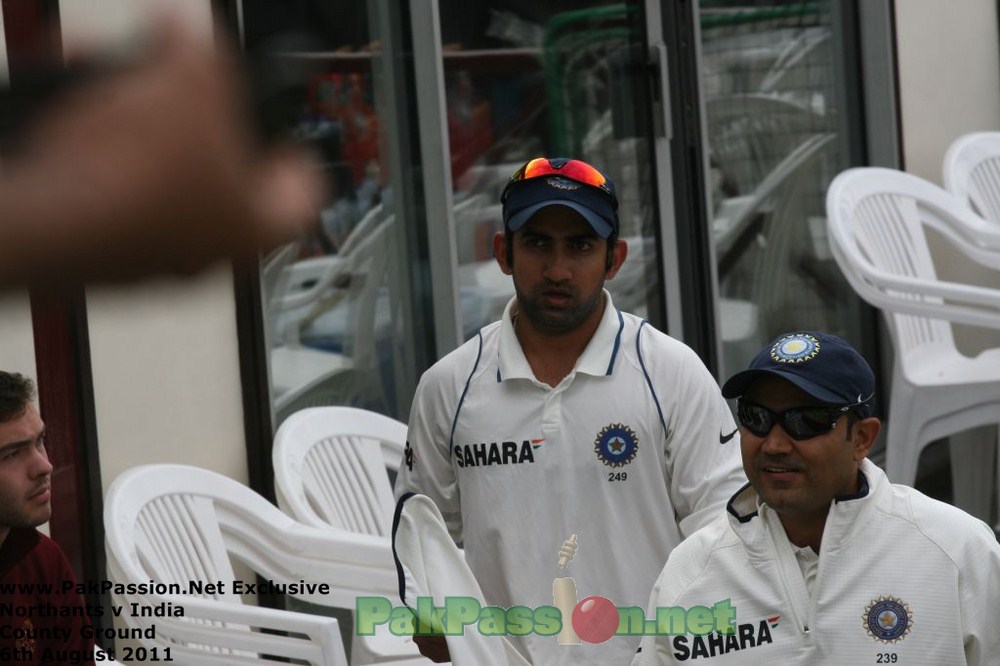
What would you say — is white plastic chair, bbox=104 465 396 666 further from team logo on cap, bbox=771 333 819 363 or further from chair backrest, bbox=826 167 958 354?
chair backrest, bbox=826 167 958 354

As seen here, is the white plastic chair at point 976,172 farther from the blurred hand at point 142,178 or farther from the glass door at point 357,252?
the blurred hand at point 142,178

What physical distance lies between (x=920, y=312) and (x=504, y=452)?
3.43 metres

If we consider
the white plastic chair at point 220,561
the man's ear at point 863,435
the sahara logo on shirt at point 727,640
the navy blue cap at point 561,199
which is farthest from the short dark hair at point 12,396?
the man's ear at point 863,435

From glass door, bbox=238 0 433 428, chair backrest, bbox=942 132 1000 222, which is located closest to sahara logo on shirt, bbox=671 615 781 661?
glass door, bbox=238 0 433 428

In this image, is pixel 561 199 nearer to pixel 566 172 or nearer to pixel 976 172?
pixel 566 172

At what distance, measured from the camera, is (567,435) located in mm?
3268

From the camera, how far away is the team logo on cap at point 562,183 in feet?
11.1

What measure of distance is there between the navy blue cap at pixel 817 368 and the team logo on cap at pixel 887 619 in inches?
14.8

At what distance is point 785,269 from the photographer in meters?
8.06

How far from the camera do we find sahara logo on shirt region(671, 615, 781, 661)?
2.78 metres

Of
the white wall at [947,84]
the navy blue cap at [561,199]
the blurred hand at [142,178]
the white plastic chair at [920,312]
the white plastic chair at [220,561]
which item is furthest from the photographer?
the white wall at [947,84]

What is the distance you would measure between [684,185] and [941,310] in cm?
147

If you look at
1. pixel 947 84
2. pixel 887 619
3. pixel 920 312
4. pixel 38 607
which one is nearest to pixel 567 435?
pixel 887 619

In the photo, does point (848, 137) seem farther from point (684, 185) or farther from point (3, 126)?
point (3, 126)
